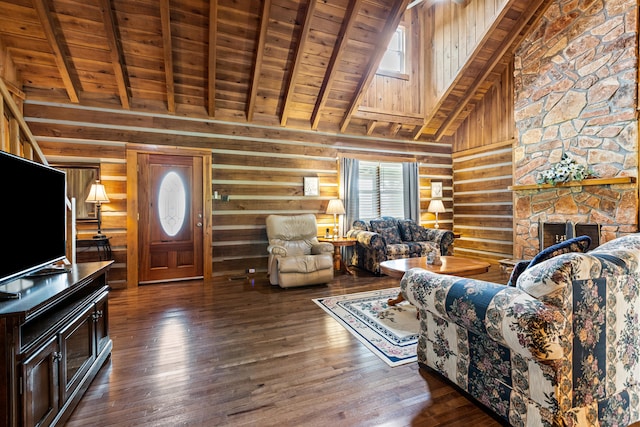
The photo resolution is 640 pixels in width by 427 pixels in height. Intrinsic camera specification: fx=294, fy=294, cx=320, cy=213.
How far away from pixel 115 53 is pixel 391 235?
191 inches

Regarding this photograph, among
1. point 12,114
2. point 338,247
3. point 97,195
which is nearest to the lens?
point 12,114

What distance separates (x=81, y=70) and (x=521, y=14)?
265 inches

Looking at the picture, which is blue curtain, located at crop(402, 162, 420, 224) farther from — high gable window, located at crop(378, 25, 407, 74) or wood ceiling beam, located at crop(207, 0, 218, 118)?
wood ceiling beam, located at crop(207, 0, 218, 118)

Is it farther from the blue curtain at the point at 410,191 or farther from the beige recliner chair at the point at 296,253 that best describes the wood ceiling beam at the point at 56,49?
the blue curtain at the point at 410,191

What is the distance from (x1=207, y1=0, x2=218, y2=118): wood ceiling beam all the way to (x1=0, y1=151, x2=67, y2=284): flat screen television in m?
2.64

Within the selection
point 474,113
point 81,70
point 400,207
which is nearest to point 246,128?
point 81,70

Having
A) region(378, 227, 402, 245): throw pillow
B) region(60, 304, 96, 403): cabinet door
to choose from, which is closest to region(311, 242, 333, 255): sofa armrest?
region(378, 227, 402, 245): throw pillow

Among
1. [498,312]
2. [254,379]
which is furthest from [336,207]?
[498,312]

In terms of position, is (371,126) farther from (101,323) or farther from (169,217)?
(101,323)

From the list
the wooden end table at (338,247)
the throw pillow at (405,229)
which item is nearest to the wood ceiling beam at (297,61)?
the wooden end table at (338,247)

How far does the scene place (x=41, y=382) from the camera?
1.39 meters

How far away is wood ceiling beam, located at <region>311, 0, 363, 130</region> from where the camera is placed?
3950 mm

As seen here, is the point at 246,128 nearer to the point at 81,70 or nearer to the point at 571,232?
the point at 81,70

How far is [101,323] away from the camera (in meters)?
2.15
